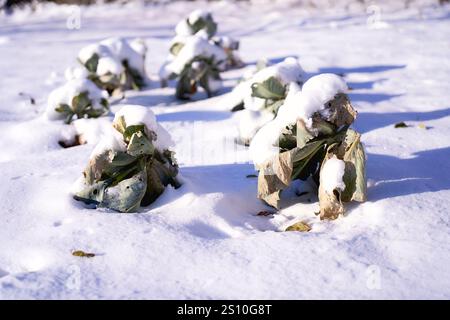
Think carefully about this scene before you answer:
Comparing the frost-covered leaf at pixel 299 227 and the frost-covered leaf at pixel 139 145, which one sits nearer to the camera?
the frost-covered leaf at pixel 299 227

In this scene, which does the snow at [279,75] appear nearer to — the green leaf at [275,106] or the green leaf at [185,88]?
the green leaf at [275,106]

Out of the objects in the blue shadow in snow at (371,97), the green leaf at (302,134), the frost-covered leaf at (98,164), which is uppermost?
the green leaf at (302,134)

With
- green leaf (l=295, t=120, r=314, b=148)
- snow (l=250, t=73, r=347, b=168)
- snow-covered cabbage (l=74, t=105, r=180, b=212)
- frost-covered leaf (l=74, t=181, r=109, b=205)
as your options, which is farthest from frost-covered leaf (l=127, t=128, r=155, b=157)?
green leaf (l=295, t=120, r=314, b=148)

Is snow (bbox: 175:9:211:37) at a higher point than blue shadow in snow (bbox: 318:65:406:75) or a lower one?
higher

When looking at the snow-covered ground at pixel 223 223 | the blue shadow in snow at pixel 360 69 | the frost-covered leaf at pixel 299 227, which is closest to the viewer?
the snow-covered ground at pixel 223 223

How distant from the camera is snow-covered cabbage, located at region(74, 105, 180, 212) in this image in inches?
89.9

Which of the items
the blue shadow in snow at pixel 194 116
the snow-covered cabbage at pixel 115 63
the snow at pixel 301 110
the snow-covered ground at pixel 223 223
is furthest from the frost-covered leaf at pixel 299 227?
the snow-covered cabbage at pixel 115 63

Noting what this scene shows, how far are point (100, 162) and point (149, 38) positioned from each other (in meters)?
A: 5.39

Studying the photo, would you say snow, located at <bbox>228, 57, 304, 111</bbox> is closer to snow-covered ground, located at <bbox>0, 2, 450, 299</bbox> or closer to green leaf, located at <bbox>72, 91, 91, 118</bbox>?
snow-covered ground, located at <bbox>0, 2, 450, 299</bbox>

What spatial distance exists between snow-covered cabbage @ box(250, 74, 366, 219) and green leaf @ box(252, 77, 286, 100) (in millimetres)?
925

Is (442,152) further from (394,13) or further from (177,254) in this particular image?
(394,13)

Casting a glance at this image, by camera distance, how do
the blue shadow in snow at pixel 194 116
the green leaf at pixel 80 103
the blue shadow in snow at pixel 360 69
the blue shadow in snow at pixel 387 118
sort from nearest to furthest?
the blue shadow in snow at pixel 387 118 < the green leaf at pixel 80 103 < the blue shadow in snow at pixel 194 116 < the blue shadow in snow at pixel 360 69

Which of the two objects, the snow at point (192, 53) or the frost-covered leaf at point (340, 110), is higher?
the frost-covered leaf at point (340, 110)

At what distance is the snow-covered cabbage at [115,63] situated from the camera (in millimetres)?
4168
